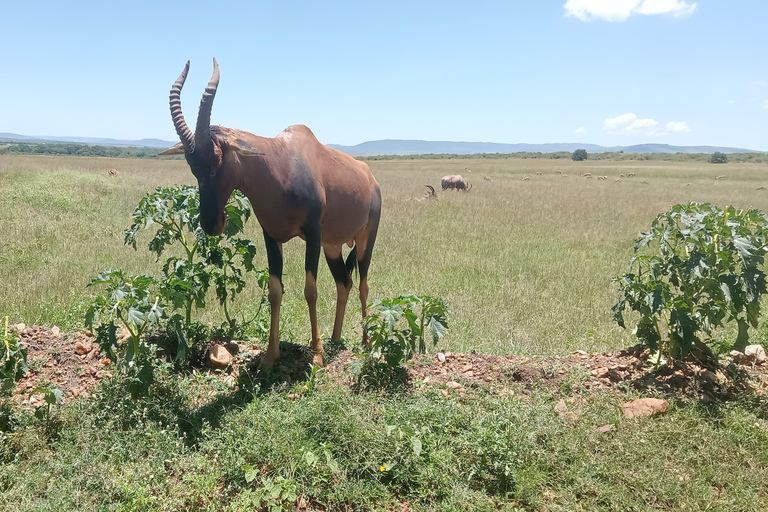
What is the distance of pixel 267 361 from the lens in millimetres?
4652

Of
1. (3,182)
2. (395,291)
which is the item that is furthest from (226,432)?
(3,182)

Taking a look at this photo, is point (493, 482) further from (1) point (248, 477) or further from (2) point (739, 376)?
(2) point (739, 376)

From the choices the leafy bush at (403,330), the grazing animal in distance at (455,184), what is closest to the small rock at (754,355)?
the leafy bush at (403,330)

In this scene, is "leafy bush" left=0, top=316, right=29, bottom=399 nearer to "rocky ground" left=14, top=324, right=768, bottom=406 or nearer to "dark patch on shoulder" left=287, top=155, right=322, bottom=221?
"rocky ground" left=14, top=324, right=768, bottom=406

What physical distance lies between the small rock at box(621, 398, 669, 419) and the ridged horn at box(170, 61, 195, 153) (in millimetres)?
3959

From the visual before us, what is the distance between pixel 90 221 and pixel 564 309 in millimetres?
12404

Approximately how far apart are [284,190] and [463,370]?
235cm

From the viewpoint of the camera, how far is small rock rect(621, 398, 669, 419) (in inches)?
151

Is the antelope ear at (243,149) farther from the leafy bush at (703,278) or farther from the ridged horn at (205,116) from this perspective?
the leafy bush at (703,278)

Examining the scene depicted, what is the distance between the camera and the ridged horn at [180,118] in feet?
11.9

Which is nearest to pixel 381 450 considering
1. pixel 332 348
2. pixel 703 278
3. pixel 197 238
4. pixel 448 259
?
pixel 332 348

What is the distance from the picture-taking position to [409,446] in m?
3.32

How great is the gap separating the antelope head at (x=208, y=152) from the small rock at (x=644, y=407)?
3.58 meters

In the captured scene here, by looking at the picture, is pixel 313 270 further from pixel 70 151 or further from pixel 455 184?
pixel 70 151
